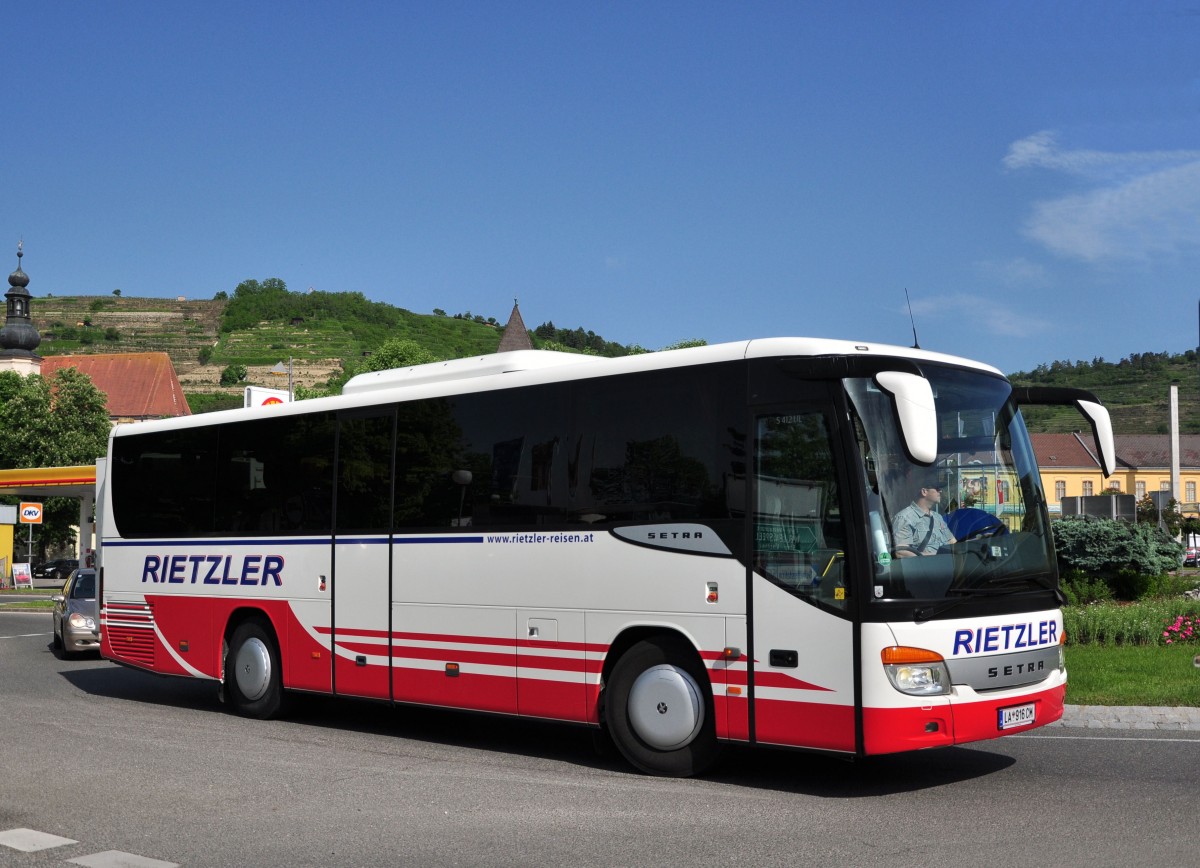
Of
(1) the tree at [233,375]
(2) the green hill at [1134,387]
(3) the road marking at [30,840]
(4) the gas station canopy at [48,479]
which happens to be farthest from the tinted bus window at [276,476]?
(1) the tree at [233,375]

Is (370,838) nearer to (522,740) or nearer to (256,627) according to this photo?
(522,740)

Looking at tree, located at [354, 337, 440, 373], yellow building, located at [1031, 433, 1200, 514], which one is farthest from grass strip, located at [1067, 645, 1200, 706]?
yellow building, located at [1031, 433, 1200, 514]

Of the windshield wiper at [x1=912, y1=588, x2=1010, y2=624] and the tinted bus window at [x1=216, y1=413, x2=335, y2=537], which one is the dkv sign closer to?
the tinted bus window at [x1=216, y1=413, x2=335, y2=537]

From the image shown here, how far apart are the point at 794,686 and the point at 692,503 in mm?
1547

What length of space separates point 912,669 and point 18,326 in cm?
11105

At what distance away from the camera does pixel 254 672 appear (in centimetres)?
1330

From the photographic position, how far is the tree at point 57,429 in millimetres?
76875

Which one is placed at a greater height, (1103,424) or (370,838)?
(1103,424)

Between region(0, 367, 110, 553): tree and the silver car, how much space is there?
57.8 metres

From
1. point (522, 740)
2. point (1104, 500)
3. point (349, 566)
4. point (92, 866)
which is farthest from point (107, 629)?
point (1104, 500)

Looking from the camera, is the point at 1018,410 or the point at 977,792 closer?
the point at 977,792

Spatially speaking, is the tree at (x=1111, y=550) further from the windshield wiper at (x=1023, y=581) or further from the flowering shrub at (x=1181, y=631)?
the windshield wiper at (x=1023, y=581)

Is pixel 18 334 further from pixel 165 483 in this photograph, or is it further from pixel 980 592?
pixel 980 592

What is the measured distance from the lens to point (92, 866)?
22.0 ft
